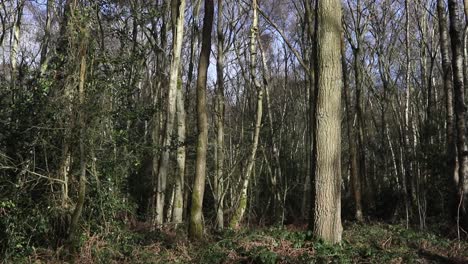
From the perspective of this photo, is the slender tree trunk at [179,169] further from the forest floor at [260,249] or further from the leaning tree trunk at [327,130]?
the leaning tree trunk at [327,130]

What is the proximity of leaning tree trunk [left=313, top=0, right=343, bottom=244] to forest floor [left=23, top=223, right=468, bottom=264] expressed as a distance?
421 millimetres

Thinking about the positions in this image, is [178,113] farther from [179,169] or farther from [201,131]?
[201,131]

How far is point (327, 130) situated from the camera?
8.15 meters

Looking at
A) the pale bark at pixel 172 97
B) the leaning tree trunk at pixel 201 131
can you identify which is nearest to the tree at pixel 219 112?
the pale bark at pixel 172 97

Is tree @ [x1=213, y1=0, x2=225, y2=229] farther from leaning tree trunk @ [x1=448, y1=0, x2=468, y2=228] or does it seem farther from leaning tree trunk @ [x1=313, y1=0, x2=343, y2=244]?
leaning tree trunk @ [x1=313, y1=0, x2=343, y2=244]

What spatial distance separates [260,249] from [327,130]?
2.37 metres

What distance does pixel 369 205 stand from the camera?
71.7ft

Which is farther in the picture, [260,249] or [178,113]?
[178,113]

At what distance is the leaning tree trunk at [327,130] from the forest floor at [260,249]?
16.6 inches

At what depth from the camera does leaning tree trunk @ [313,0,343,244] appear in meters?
8.09

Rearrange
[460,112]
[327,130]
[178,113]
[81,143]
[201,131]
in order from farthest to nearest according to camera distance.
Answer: [178,113] → [460,112] → [201,131] → [81,143] → [327,130]

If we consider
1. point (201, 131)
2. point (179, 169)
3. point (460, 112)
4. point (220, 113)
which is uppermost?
point (220, 113)

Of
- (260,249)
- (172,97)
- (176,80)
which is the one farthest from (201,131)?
(260,249)

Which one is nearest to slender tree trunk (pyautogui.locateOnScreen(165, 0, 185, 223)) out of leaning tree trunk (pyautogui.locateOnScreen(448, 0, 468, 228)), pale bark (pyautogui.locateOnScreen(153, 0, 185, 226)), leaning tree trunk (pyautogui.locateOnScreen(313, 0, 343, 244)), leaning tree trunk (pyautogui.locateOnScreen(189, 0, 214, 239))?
pale bark (pyautogui.locateOnScreen(153, 0, 185, 226))
